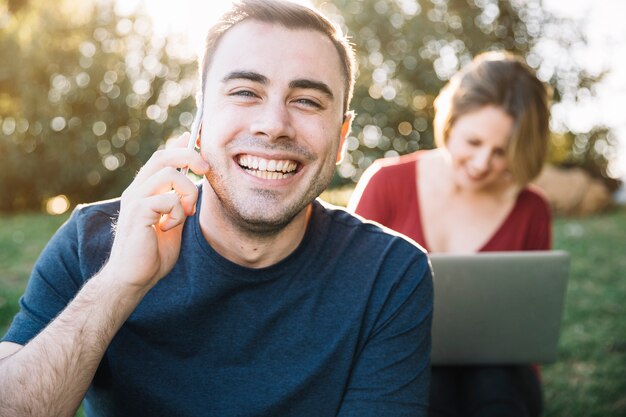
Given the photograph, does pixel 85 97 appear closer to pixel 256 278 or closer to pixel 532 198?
pixel 532 198

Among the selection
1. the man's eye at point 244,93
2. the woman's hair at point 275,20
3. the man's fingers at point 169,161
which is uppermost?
the woman's hair at point 275,20

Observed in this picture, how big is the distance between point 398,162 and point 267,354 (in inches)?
63.6

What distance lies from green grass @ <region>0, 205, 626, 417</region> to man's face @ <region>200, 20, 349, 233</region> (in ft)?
7.65

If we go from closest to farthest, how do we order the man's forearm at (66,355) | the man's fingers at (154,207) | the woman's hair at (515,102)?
the man's forearm at (66,355), the man's fingers at (154,207), the woman's hair at (515,102)

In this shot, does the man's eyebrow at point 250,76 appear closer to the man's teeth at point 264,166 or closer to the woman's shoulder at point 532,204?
the man's teeth at point 264,166

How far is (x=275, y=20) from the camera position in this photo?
1.91 meters

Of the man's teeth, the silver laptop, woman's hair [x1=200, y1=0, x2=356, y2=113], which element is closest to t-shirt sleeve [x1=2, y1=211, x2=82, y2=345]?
the man's teeth

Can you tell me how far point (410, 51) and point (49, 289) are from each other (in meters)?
7.76

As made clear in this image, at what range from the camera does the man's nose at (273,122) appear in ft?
6.07

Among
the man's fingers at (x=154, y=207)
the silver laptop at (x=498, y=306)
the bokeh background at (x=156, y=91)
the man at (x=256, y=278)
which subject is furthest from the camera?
the bokeh background at (x=156, y=91)

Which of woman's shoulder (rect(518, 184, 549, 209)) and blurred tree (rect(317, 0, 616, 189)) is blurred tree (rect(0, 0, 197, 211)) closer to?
blurred tree (rect(317, 0, 616, 189))

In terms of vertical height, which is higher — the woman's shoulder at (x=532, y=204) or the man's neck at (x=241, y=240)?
the woman's shoulder at (x=532, y=204)

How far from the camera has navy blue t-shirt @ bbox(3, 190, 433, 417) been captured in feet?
5.92

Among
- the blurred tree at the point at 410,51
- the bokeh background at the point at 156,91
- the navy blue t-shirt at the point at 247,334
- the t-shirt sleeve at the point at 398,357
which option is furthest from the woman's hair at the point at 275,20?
the blurred tree at the point at 410,51
